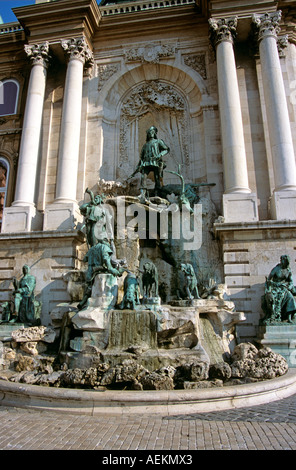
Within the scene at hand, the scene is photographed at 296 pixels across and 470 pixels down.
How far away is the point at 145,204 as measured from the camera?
1314 centimetres

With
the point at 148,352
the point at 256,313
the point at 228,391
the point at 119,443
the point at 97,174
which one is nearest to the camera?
the point at 119,443

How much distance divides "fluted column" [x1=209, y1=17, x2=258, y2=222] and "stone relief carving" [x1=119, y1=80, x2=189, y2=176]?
8.91ft

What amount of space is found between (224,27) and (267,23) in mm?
1734

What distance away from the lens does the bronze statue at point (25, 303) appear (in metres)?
11.1

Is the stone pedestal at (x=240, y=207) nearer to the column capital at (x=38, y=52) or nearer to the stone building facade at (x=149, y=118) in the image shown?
the stone building facade at (x=149, y=118)

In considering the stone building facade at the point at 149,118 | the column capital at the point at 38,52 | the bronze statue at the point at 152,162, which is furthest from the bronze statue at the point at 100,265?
the column capital at the point at 38,52

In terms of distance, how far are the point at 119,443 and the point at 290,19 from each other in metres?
18.2

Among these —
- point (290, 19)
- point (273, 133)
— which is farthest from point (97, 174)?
point (290, 19)

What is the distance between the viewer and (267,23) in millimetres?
14555

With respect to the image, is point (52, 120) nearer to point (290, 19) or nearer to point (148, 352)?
point (290, 19)

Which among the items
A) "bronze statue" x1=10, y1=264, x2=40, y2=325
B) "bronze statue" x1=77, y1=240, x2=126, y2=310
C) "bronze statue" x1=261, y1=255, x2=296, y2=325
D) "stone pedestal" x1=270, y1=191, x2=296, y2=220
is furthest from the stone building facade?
"bronze statue" x1=77, y1=240, x2=126, y2=310

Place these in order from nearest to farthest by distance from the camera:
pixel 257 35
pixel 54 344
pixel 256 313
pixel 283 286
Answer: pixel 54 344, pixel 283 286, pixel 256 313, pixel 257 35

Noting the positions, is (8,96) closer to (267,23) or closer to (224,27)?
(224,27)

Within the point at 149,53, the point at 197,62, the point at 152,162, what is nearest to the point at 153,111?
the point at 149,53
